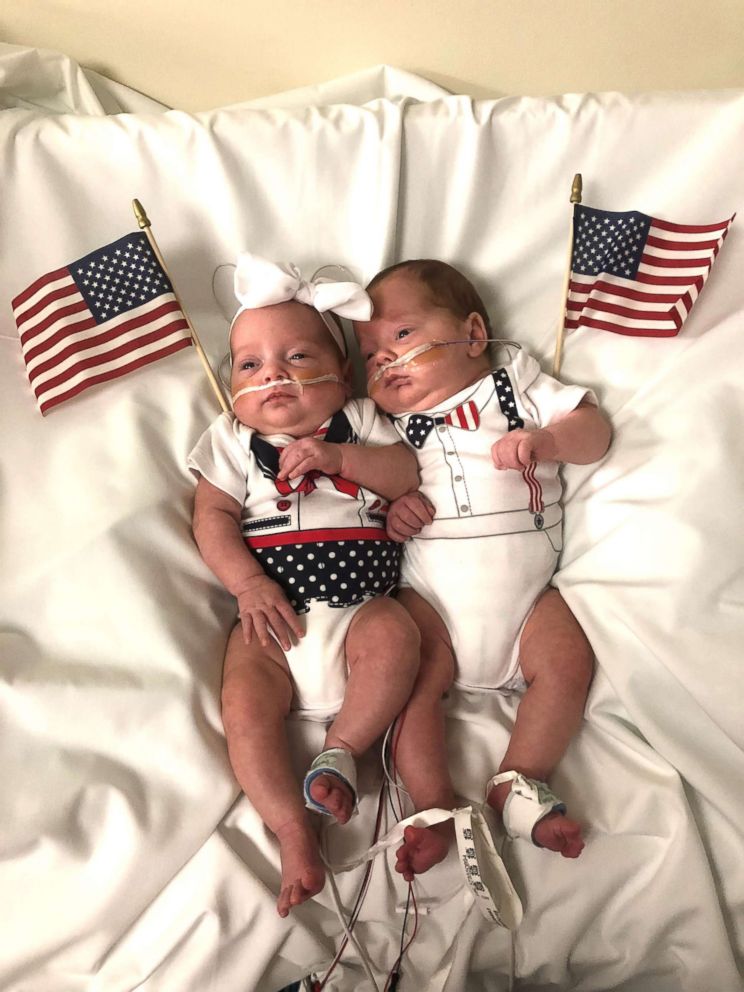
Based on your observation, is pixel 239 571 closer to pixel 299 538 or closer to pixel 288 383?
pixel 299 538

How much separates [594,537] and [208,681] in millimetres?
719

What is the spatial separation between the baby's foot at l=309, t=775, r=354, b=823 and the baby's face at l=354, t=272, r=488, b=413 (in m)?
0.68

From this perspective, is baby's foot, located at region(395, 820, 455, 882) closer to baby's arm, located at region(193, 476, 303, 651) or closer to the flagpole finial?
baby's arm, located at region(193, 476, 303, 651)

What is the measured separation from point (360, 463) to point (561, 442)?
1.16ft

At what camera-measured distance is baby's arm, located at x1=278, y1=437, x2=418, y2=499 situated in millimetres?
1303

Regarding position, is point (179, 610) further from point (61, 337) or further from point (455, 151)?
point (455, 151)

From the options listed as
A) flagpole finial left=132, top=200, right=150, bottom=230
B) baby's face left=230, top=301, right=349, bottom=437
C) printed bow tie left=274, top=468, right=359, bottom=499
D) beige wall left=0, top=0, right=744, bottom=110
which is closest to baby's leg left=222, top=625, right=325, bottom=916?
printed bow tie left=274, top=468, right=359, bottom=499

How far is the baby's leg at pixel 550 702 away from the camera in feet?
3.50

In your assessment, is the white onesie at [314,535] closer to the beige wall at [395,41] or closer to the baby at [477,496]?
the baby at [477,496]

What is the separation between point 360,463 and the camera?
1350 millimetres

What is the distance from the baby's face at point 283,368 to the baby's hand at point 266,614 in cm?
30

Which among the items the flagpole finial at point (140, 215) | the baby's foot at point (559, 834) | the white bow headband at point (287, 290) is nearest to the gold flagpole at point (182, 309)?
the flagpole finial at point (140, 215)

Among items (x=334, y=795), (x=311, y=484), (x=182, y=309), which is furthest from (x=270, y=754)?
(x=182, y=309)

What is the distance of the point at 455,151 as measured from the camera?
4.76 feet
